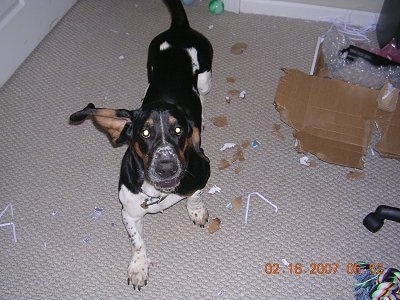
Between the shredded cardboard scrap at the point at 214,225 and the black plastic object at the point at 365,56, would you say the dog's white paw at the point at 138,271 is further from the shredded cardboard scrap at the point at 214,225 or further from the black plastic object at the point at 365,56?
the black plastic object at the point at 365,56

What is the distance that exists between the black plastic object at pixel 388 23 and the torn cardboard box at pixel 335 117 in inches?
19.1

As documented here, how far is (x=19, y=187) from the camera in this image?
271 centimetres

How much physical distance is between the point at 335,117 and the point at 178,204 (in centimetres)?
112

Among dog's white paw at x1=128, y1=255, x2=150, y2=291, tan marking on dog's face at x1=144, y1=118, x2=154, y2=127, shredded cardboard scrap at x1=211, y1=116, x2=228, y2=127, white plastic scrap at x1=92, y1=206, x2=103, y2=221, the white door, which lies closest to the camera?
tan marking on dog's face at x1=144, y1=118, x2=154, y2=127

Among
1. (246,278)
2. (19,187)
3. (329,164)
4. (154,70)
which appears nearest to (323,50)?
(329,164)

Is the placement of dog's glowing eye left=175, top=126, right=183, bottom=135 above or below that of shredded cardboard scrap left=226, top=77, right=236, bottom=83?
above

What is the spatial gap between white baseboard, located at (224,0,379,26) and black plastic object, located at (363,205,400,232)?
1851 millimetres

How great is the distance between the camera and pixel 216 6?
3.68 meters

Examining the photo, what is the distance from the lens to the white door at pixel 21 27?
3.18 meters

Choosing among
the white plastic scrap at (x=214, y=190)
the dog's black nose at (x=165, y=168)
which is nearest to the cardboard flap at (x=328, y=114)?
the white plastic scrap at (x=214, y=190)

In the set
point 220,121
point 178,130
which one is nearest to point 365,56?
point 220,121

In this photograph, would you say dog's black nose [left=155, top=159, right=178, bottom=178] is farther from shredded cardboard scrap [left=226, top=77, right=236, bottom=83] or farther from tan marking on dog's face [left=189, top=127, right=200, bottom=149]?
shredded cardboard scrap [left=226, top=77, right=236, bottom=83]

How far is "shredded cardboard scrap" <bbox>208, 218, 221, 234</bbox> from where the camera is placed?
2498mm

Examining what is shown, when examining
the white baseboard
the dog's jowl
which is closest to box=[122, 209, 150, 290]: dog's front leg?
the dog's jowl
